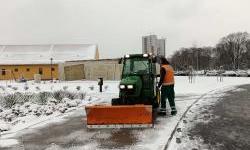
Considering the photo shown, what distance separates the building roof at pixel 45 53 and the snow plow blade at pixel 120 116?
55.7 m

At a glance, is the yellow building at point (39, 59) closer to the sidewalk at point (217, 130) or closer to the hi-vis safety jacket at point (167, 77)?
the hi-vis safety jacket at point (167, 77)

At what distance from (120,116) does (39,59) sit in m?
59.6

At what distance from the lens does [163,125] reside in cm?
1270

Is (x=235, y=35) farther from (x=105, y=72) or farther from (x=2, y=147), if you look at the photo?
(x=2, y=147)

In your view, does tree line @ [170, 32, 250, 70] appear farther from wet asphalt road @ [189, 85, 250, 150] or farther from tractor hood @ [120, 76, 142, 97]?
tractor hood @ [120, 76, 142, 97]

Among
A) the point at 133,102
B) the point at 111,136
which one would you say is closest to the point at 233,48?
the point at 133,102

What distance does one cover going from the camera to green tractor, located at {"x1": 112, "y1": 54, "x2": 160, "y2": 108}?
46.1ft

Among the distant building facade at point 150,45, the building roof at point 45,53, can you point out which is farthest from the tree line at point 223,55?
the distant building facade at point 150,45

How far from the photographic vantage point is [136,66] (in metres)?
15.2

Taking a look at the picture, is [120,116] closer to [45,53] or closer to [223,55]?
[45,53]

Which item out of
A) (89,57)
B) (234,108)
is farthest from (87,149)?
(89,57)

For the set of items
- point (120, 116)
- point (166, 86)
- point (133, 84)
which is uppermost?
point (133, 84)

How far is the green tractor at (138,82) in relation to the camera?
46.1 ft

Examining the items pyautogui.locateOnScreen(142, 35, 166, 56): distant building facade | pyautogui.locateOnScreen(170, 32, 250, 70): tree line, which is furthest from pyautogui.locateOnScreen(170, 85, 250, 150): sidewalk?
pyautogui.locateOnScreen(170, 32, 250, 70): tree line
